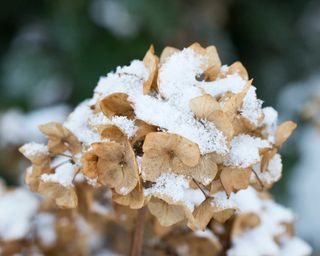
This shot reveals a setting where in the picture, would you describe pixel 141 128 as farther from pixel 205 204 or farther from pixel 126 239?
pixel 126 239

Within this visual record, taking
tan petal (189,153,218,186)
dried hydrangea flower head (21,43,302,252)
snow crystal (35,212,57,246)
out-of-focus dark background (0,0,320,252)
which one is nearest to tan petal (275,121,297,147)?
dried hydrangea flower head (21,43,302,252)

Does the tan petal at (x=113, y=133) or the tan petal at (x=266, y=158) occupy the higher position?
the tan petal at (x=266, y=158)

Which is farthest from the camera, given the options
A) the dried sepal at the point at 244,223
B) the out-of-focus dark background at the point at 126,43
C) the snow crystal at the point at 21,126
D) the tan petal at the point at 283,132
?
the out-of-focus dark background at the point at 126,43

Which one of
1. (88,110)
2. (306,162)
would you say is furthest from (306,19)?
(88,110)

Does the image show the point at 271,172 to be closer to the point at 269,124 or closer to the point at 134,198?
the point at 269,124

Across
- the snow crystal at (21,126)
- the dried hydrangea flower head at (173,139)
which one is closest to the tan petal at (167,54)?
the dried hydrangea flower head at (173,139)

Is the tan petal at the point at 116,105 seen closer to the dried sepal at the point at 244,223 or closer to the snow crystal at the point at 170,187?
the snow crystal at the point at 170,187

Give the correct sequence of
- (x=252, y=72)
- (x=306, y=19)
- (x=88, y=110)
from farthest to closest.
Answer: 1. (x=306, y=19)
2. (x=252, y=72)
3. (x=88, y=110)
